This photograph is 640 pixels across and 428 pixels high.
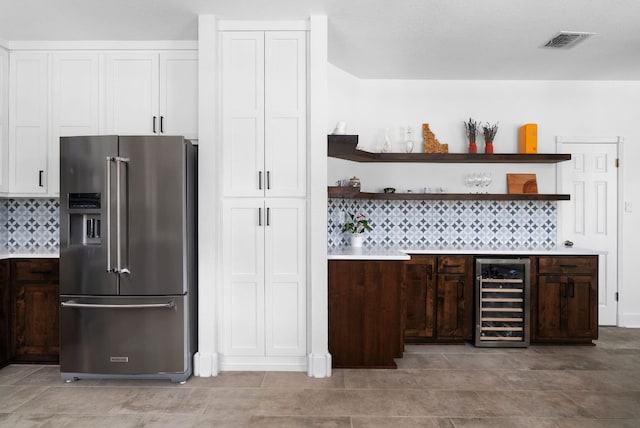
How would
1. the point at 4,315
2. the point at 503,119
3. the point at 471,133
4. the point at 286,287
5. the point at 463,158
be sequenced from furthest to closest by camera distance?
the point at 503,119 → the point at 471,133 → the point at 463,158 → the point at 4,315 → the point at 286,287

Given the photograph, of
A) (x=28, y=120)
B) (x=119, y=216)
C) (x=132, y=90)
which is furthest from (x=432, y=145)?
(x=28, y=120)

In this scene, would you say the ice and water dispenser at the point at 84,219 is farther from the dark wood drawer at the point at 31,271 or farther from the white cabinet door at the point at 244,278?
the white cabinet door at the point at 244,278

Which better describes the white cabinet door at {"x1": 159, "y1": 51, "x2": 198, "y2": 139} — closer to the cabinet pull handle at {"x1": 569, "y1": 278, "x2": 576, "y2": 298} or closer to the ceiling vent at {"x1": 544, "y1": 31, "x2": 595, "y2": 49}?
→ the ceiling vent at {"x1": 544, "y1": 31, "x2": 595, "y2": 49}

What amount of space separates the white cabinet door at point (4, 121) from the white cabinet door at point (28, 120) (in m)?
0.03

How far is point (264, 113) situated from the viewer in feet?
10.7

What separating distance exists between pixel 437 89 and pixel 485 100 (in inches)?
21.9

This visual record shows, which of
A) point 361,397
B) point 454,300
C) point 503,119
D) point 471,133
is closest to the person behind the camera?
point 361,397

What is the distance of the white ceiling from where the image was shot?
2.96m

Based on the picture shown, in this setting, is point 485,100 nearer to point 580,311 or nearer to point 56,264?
point 580,311

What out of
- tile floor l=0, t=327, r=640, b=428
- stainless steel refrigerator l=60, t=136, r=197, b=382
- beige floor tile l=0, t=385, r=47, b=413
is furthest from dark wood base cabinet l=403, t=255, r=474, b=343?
beige floor tile l=0, t=385, r=47, b=413

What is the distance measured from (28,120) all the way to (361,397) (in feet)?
11.8

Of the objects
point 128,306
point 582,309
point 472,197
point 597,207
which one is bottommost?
point 582,309

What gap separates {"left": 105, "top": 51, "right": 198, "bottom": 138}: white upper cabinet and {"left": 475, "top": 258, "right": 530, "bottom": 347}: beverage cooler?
120 inches

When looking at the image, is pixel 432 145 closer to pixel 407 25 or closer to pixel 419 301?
pixel 407 25
